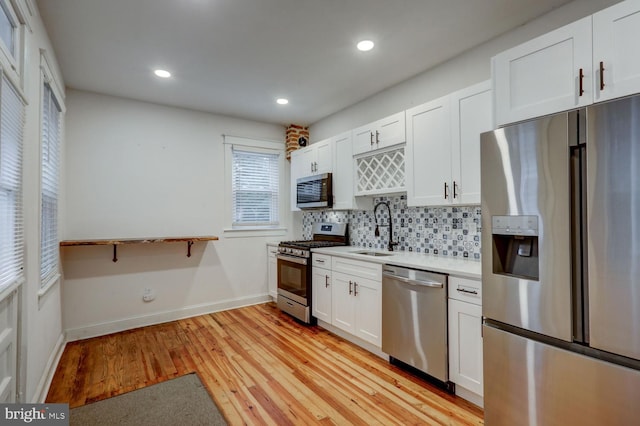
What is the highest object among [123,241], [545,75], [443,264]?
[545,75]

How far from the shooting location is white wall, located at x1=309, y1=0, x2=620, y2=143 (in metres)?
2.14

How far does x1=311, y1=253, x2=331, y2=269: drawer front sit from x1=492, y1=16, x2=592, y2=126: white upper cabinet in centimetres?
216

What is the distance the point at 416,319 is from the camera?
2.42 metres

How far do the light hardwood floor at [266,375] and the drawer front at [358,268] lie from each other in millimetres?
734

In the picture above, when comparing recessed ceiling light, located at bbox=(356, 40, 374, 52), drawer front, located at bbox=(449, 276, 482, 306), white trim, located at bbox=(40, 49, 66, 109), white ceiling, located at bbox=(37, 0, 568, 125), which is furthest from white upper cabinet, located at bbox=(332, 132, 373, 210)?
white trim, located at bbox=(40, 49, 66, 109)

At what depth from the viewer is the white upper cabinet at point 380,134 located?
118 inches

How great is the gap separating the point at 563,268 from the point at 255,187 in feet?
12.8

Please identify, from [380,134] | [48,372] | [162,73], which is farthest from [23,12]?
[380,134]

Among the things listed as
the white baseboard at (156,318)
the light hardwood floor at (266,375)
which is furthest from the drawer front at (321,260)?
the white baseboard at (156,318)

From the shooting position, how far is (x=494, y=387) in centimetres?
173

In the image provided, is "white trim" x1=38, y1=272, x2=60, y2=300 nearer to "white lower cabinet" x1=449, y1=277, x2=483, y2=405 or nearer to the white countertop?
the white countertop

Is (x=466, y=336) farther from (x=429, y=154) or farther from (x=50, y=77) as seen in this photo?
(x=50, y=77)

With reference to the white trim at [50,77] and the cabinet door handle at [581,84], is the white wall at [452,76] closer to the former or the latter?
the cabinet door handle at [581,84]

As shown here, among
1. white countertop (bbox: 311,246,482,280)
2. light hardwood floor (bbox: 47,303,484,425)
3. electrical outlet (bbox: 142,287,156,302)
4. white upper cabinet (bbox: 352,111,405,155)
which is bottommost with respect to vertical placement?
light hardwood floor (bbox: 47,303,484,425)
